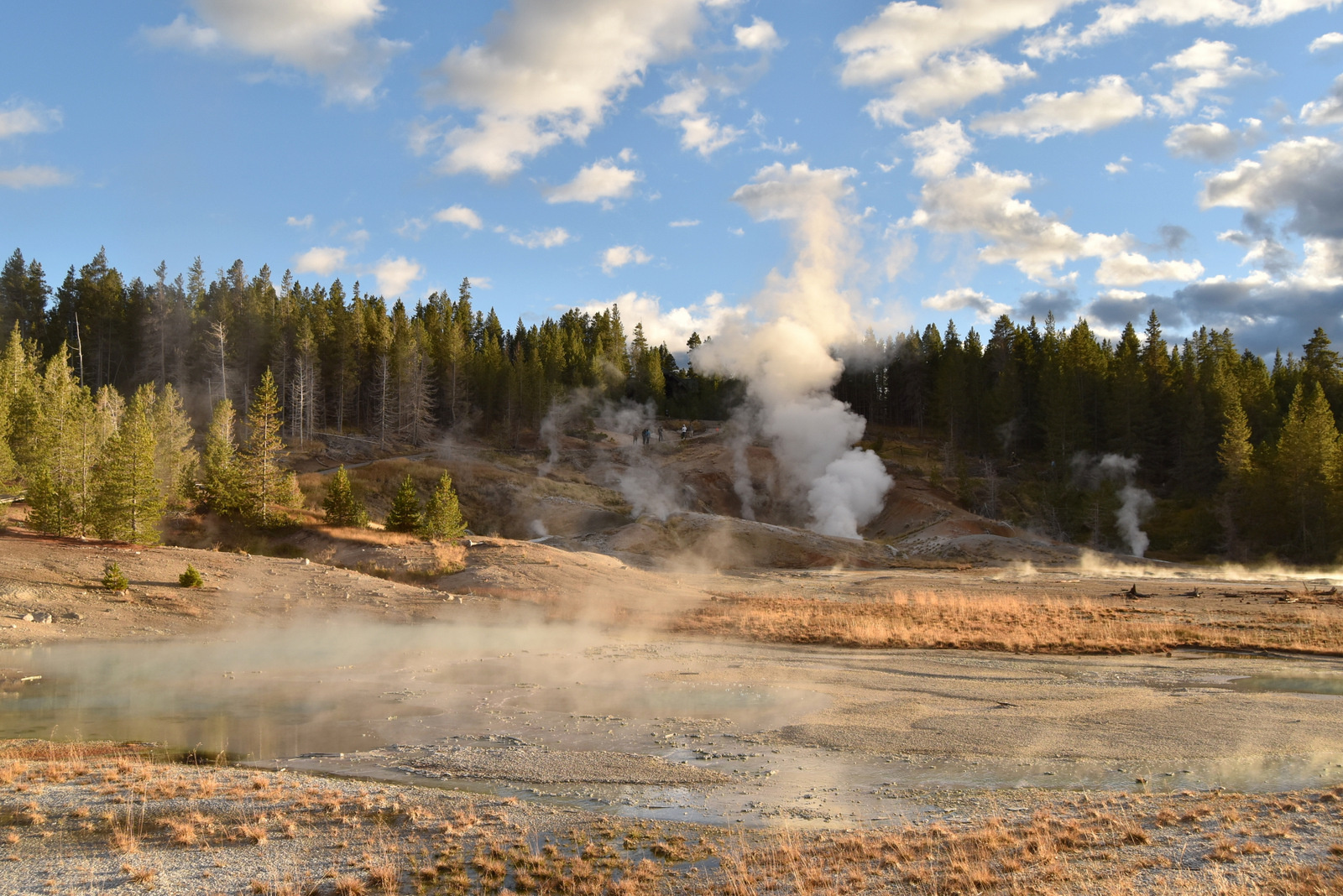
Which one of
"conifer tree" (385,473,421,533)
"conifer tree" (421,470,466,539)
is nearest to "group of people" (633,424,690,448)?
"conifer tree" (385,473,421,533)

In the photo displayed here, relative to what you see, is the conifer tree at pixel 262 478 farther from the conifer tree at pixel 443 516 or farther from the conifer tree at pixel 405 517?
the conifer tree at pixel 443 516

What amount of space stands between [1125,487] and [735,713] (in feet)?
225

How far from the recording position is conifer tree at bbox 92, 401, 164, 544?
36750 millimetres

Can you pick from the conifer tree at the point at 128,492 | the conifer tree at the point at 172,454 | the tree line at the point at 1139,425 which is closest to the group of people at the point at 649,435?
the tree line at the point at 1139,425

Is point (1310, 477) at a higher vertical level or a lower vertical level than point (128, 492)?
higher

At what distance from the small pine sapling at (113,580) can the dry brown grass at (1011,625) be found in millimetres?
20989

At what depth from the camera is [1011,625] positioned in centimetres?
3209

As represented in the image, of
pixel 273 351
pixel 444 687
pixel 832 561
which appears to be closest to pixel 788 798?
pixel 444 687

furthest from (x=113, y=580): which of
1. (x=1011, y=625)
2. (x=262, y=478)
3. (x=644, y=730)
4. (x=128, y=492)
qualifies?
(x=1011, y=625)

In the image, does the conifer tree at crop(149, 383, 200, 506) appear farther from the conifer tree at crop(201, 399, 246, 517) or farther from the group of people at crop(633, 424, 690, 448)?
the group of people at crop(633, 424, 690, 448)

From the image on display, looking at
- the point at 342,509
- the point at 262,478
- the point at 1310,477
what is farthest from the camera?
the point at 1310,477

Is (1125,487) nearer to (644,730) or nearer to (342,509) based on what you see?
(342,509)

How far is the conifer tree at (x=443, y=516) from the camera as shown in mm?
46531

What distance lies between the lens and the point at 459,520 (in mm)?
48281
